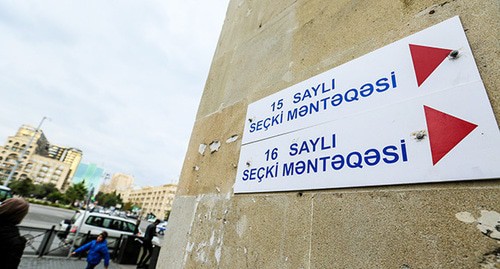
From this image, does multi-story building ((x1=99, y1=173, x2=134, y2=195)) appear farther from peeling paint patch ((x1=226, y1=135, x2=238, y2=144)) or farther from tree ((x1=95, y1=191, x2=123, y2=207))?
peeling paint patch ((x1=226, y1=135, x2=238, y2=144))

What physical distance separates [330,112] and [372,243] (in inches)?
30.9

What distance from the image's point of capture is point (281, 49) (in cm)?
233

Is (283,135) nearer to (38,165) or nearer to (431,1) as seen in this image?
(431,1)

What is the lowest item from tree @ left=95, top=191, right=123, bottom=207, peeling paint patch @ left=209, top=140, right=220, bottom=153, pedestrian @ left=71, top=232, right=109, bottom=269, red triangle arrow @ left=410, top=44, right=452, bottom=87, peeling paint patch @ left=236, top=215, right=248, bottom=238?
pedestrian @ left=71, top=232, right=109, bottom=269

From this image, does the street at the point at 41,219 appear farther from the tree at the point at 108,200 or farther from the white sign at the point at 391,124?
the tree at the point at 108,200

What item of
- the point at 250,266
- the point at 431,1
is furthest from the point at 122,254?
the point at 431,1

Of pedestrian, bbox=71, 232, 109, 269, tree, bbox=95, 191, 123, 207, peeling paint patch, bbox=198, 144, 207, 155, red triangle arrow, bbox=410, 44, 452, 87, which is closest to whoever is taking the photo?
red triangle arrow, bbox=410, 44, 452, 87

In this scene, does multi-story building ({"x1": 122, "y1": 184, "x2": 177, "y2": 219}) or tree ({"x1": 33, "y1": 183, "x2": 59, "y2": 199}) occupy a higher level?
multi-story building ({"x1": 122, "y1": 184, "x2": 177, "y2": 219})

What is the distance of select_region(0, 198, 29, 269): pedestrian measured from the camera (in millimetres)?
1934

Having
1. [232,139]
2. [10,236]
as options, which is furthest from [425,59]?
[10,236]

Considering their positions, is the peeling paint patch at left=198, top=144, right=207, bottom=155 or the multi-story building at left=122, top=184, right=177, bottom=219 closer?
the peeling paint patch at left=198, top=144, right=207, bottom=155

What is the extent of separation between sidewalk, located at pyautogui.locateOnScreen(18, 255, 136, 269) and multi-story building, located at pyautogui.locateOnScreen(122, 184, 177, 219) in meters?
66.7


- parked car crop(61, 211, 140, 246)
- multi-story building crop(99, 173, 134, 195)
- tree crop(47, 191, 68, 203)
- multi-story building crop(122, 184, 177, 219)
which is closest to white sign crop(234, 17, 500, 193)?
parked car crop(61, 211, 140, 246)

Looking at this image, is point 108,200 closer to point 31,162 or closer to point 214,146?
point 31,162
